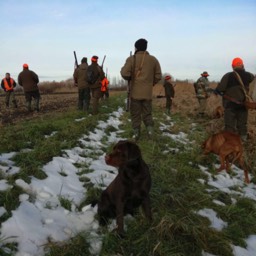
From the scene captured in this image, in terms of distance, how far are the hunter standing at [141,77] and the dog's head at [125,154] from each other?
4.08 metres

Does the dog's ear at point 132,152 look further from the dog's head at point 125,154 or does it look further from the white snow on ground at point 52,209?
the white snow on ground at point 52,209

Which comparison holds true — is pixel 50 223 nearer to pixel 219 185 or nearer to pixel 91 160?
pixel 91 160

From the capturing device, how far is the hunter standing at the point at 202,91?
46.2 feet

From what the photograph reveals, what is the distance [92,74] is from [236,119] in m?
5.66

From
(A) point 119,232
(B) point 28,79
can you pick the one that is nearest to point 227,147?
(A) point 119,232

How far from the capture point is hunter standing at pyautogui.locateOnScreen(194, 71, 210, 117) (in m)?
14.1

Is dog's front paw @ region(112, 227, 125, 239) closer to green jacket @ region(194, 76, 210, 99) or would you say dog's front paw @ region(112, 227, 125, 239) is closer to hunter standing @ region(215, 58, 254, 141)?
hunter standing @ region(215, 58, 254, 141)

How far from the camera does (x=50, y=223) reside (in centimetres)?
357

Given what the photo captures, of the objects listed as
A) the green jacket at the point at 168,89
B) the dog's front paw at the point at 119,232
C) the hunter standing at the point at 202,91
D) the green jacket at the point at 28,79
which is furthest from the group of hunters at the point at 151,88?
the green jacket at the point at 168,89

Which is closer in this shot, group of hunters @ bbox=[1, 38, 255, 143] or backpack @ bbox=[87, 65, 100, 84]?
group of hunters @ bbox=[1, 38, 255, 143]

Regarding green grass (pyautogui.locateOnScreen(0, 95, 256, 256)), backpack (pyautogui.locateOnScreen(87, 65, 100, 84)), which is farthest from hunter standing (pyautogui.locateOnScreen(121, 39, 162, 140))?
backpack (pyautogui.locateOnScreen(87, 65, 100, 84))

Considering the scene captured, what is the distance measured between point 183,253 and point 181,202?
1173 mm

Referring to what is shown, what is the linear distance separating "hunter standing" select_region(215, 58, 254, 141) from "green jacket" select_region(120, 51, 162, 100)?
163 cm

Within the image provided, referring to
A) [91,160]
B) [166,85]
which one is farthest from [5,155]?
[166,85]
